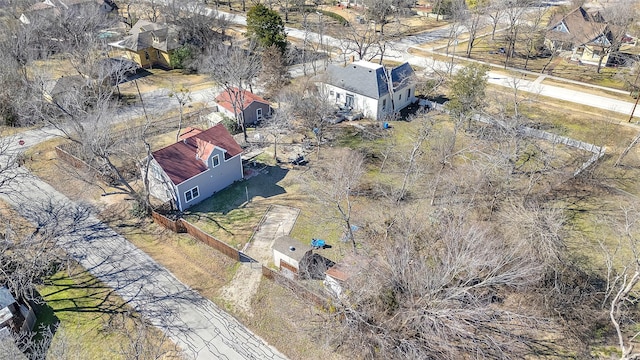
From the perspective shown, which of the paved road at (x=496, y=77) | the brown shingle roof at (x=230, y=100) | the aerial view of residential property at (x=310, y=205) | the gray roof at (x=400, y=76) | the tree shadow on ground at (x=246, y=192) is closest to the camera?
the aerial view of residential property at (x=310, y=205)

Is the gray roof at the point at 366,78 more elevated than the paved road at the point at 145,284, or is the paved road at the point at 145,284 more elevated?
the gray roof at the point at 366,78

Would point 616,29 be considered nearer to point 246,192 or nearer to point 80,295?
point 246,192

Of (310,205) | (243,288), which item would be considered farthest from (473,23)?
(243,288)

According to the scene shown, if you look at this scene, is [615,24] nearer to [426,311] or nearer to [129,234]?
[426,311]

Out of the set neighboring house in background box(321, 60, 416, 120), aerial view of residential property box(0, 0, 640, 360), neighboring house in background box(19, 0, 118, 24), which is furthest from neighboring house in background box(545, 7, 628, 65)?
neighboring house in background box(19, 0, 118, 24)

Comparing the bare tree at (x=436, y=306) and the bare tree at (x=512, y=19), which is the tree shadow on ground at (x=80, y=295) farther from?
the bare tree at (x=512, y=19)

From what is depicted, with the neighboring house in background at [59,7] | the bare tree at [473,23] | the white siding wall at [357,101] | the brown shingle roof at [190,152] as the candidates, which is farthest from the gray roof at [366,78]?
the neighboring house in background at [59,7]
